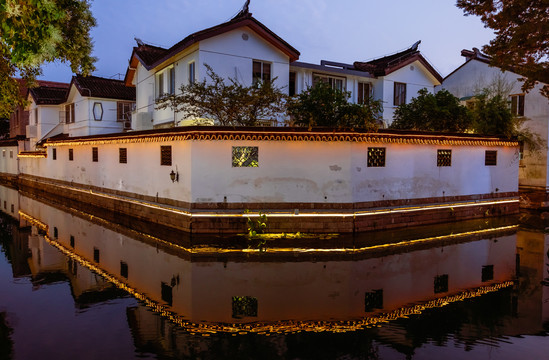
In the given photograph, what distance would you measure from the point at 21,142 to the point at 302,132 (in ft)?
104

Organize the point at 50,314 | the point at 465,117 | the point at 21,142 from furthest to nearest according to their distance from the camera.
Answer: the point at 21,142 → the point at 465,117 → the point at 50,314

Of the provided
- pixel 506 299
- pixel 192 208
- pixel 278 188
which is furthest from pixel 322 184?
pixel 506 299

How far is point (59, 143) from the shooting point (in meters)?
25.1

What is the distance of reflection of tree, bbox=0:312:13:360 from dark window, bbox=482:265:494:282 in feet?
29.4

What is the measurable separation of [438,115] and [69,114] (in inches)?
1133

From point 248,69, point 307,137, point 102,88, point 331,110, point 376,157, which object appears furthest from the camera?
point 102,88

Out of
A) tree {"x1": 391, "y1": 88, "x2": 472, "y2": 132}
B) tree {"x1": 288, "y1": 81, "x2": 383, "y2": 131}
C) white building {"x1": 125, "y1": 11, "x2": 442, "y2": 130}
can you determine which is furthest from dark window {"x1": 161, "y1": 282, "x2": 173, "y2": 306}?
tree {"x1": 391, "y1": 88, "x2": 472, "y2": 132}

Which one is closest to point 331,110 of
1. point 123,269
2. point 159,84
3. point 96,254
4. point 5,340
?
point 123,269

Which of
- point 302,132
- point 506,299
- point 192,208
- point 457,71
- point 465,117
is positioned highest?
point 457,71

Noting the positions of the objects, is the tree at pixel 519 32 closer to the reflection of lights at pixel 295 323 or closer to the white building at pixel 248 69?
the white building at pixel 248 69

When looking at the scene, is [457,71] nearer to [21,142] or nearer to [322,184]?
[322,184]

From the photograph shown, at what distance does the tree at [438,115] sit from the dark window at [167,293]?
14.4m

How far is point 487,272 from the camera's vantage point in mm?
9664

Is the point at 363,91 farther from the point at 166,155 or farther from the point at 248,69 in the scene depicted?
the point at 166,155
